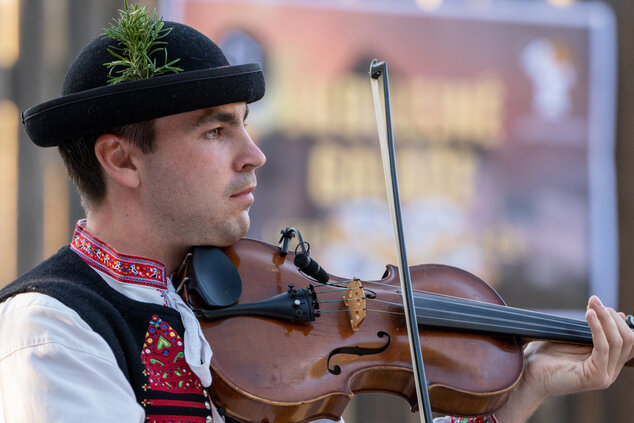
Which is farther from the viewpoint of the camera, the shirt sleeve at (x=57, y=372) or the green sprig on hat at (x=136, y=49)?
the green sprig on hat at (x=136, y=49)

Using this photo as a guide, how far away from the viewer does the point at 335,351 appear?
1535mm

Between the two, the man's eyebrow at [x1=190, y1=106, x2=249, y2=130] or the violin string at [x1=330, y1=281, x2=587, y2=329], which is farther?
the violin string at [x1=330, y1=281, x2=587, y2=329]

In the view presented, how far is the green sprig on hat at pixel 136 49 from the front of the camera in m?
1.51

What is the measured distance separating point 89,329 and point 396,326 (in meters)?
0.59

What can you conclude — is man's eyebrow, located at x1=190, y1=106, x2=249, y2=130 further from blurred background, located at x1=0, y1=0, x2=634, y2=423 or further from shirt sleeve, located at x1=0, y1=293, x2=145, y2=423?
blurred background, located at x1=0, y1=0, x2=634, y2=423

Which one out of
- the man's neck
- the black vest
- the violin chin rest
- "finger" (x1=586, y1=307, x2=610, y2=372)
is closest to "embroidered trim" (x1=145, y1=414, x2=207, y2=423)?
the black vest

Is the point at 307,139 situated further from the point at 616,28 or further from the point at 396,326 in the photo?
the point at 396,326

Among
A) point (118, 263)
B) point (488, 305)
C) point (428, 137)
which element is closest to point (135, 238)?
point (118, 263)

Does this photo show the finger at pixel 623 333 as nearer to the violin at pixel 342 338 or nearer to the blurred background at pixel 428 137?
the violin at pixel 342 338

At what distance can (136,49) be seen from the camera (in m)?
1.51

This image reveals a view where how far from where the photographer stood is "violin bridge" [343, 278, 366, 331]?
1.58 meters

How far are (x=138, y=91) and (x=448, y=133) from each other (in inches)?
92.0

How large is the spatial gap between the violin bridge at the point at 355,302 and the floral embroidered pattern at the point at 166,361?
323 mm

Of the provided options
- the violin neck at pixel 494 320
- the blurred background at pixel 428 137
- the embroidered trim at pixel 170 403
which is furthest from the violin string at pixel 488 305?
the blurred background at pixel 428 137
